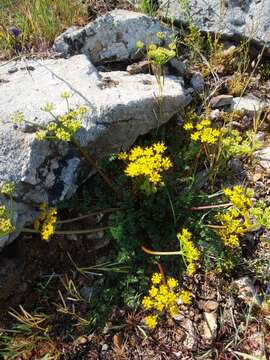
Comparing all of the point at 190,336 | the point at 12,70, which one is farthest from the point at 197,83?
the point at 190,336

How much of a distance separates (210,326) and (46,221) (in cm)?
159

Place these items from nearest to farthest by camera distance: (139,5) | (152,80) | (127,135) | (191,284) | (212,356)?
(212,356)
(191,284)
(127,135)
(152,80)
(139,5)

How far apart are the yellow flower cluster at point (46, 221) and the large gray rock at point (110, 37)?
1.84 m

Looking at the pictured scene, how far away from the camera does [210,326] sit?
325 centimetres

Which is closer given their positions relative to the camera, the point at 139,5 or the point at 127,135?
the point at 127,135

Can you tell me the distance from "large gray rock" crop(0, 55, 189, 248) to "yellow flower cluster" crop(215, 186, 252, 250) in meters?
1.06

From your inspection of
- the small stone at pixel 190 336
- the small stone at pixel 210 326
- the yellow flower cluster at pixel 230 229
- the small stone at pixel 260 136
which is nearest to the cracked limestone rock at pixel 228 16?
the small stone at pixel 260 136

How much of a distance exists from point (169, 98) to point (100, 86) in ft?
2.16

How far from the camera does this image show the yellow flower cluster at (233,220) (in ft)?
10.1

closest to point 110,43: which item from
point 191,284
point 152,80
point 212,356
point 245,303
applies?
point 152,80

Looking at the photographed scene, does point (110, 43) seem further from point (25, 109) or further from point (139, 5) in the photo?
point (25, 109)

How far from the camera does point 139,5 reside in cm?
460

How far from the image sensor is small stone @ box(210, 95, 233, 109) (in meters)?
4.25

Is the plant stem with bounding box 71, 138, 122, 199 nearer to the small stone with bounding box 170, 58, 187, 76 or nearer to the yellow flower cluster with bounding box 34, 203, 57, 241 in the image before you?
the yellow flower cluster with bounding box 34, 203, 57, 241
